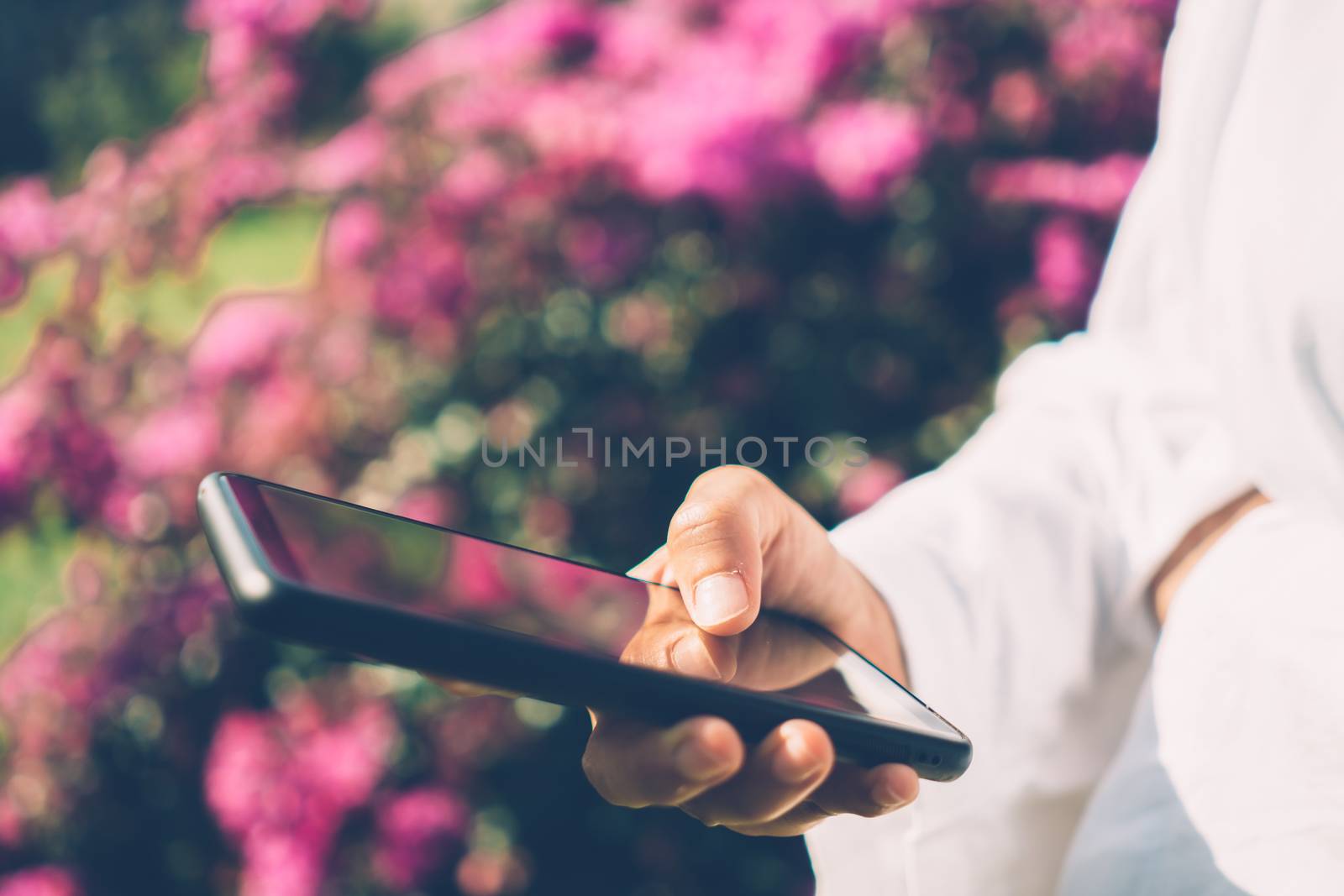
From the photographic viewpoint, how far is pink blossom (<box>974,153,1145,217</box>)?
57.0 inches

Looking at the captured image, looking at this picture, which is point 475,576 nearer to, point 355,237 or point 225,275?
point 355,237

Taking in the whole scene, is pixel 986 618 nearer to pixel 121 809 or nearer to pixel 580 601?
pixel 580 601

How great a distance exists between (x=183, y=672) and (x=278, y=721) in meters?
0.20

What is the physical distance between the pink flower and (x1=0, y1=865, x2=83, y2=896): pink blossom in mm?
1568

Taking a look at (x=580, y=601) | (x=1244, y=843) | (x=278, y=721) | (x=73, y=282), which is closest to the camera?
(x=1244, y=843)

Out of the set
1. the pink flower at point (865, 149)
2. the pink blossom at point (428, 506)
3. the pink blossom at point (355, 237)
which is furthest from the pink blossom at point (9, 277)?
the pink flower at point (865, 149)

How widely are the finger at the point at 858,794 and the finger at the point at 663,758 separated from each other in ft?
0.28

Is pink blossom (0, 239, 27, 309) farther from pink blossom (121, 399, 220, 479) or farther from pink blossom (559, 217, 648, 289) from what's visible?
pink blossom (559, 217, 648, 289)

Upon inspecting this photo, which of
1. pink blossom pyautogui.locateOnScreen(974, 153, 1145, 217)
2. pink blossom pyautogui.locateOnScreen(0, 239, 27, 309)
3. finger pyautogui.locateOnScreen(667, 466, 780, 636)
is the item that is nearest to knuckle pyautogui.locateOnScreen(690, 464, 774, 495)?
finger pyautogui.locateOnScreen(667, 466, 780, 636)

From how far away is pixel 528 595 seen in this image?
703 mm

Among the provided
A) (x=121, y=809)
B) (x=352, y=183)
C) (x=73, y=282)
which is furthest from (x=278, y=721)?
(x=73, y=282)

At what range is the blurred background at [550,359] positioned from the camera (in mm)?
1413

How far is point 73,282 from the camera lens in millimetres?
1777

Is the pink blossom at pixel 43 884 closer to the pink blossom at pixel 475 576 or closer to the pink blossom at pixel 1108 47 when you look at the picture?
the pink blossom at pixel 475 576
